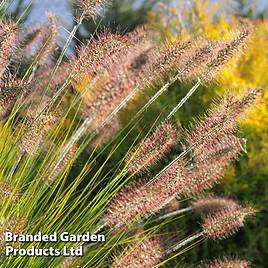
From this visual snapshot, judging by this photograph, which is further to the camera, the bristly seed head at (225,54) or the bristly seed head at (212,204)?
the bristly seed head at (212,204)

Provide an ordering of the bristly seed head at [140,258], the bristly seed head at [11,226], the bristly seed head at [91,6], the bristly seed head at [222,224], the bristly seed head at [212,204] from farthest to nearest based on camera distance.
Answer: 1. the bristly seed head at [212,204]
2. the bristly seed head at [222,224]
3. the bristly seed head at [91,6]
4. the bristly seed head at [140,258]
5. the bristly seed head at [11,226]

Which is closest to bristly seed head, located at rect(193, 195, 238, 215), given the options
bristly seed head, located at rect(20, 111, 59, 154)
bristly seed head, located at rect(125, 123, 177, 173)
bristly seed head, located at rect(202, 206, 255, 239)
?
bristly seed head, located at rect(202, 206, 255, 239)

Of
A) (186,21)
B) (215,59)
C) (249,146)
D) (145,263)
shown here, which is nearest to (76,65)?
(215,59)

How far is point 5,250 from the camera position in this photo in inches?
95.0

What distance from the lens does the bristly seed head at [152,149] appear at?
8.27ft

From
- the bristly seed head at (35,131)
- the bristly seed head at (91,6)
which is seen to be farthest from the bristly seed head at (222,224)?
the bristly seed head at (91,6)

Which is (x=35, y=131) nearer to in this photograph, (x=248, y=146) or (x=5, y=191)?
(x=5, y=191)

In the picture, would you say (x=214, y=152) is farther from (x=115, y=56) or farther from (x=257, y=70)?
(x=257, y=70)

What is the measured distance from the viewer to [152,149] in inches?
99.6

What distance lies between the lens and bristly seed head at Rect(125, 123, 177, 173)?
2520 mm

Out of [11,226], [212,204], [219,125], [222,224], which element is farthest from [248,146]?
[11,226]

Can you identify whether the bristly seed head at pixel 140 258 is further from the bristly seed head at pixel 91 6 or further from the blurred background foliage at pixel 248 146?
the blurred background foliage at pixel 248 146

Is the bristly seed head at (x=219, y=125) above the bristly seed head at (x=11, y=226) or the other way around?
above

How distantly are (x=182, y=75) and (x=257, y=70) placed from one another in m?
3.09
